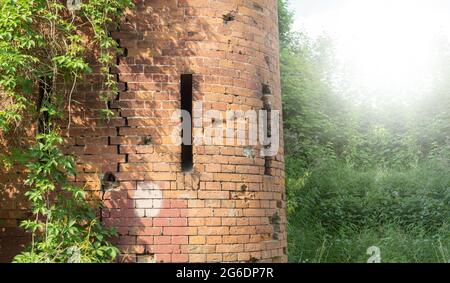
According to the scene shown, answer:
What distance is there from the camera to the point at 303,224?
12148 mm

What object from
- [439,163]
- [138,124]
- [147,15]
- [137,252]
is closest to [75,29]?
[147,15]

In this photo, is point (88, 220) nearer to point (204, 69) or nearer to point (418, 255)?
point (204, 69)

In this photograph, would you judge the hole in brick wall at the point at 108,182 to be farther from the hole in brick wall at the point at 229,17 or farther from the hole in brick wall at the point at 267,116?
the hole in brick wall at the point at 229,17

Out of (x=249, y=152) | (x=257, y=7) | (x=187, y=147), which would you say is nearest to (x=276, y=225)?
(x=249, y=152)

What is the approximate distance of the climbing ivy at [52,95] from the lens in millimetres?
4578

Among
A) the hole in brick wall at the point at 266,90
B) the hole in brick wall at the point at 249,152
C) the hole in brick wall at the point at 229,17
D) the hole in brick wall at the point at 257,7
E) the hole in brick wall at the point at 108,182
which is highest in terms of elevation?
the hole in brick wall at the point at 257,7

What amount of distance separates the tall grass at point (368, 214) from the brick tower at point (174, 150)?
498cm

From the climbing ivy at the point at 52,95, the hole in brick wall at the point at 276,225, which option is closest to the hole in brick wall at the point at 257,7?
the climbing ivy at the point at 52,95

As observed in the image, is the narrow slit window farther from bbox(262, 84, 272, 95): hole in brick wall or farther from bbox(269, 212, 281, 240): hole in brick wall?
bbox(269, 212, 281, 240): hole in brick wall

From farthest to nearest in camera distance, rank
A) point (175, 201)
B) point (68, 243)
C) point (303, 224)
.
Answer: point (303, 224) → point (175, 201) → point (68, 243)

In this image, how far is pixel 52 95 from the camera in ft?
16.2

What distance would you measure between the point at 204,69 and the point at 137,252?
1.96m

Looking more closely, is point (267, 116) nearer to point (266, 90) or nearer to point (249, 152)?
point (266, 90)

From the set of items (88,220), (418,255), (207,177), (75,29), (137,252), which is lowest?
(418,255)
